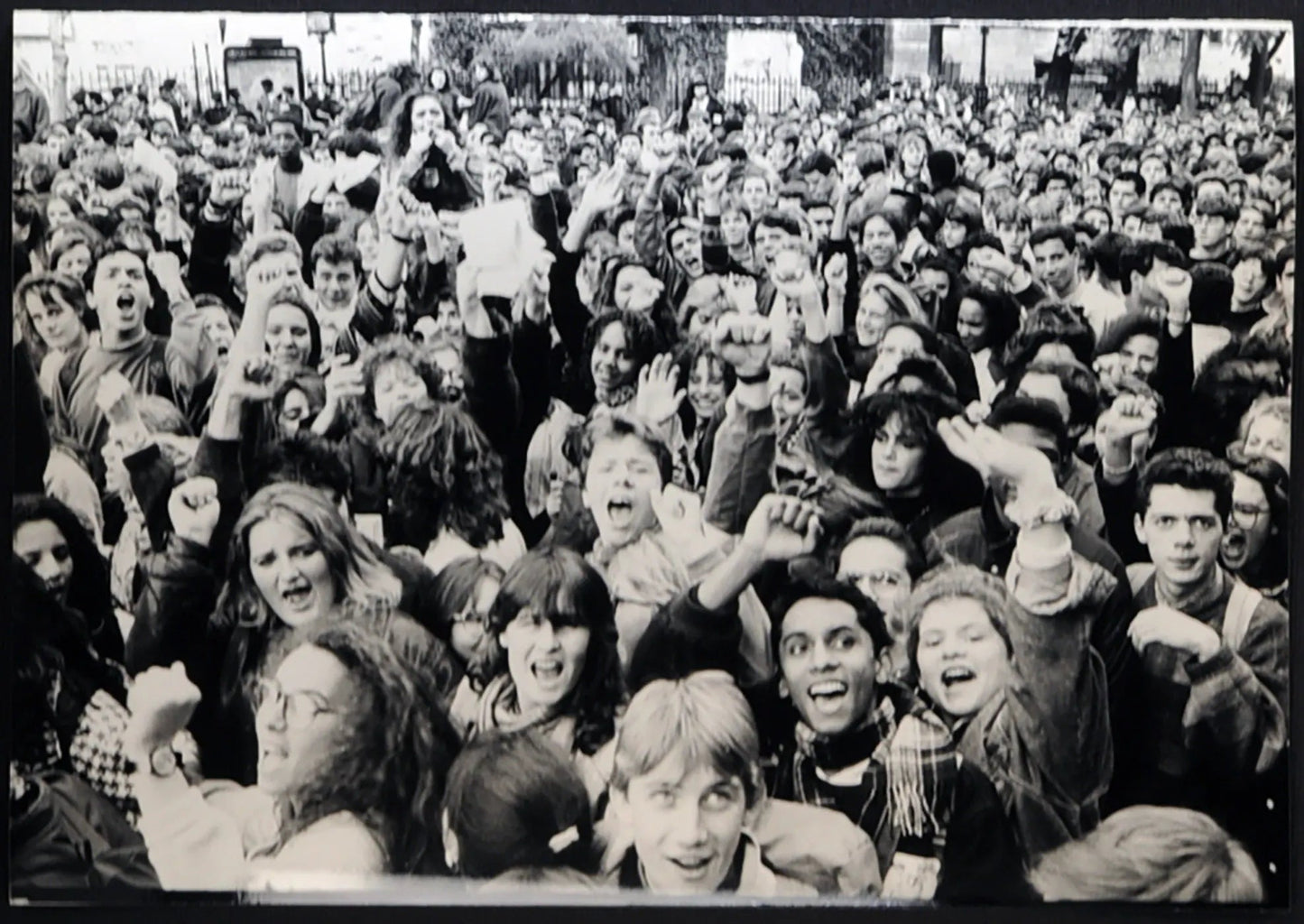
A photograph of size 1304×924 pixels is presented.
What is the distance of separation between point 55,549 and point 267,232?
29 cm

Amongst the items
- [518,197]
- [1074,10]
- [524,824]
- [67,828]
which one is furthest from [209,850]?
[1074,10]

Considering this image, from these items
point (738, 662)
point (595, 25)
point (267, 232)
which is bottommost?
point (738, 662)

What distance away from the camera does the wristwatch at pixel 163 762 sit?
911 mm

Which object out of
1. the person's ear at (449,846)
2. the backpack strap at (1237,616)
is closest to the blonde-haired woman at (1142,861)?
the backpack strap at (1237,616)

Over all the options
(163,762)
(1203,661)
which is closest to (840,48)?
(1203,661)

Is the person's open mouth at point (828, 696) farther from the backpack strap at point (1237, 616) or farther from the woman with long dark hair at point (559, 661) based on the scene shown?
the backpack strap at point (1237, 616)

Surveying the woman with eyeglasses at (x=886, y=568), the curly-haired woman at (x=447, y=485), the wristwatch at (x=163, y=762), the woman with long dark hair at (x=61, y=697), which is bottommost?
the wristwatch at (x=163, y=762)

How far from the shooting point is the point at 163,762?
0.91m

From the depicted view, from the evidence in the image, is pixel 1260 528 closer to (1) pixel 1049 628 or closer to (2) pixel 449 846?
(1) pixel 1049 628

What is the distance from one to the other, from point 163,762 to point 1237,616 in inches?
33.0

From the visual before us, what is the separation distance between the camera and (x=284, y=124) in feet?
3.03

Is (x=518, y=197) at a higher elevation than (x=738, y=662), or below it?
higher

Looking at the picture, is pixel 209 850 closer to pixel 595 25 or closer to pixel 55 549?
pixel 55 549

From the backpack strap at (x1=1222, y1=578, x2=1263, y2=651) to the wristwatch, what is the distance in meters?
0.82
